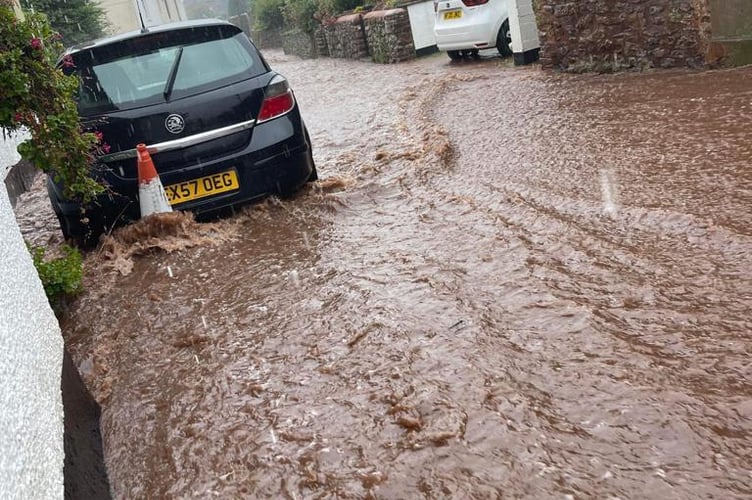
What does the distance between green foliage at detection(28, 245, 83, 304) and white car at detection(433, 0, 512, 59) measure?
32.0 feet

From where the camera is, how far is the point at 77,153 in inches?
190

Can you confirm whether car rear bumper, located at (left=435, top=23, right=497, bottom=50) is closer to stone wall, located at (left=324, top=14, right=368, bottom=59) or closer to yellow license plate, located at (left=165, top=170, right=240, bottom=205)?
stone wall, located at (left=324, top=14, right=368, bottom=59)

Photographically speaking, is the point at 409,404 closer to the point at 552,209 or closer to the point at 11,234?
the point at 11,234

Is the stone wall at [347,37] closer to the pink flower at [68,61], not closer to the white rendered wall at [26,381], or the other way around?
the pink flower at [68,61]

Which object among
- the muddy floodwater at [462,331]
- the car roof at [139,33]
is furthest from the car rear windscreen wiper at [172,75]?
the muddy floodwater at [462,331]

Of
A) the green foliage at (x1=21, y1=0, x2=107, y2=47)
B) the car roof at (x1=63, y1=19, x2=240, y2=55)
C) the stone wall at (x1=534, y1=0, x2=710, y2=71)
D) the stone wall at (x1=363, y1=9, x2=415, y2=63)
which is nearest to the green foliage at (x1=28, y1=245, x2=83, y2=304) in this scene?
the car roof at (x1=63, y1=19, x2=240, y2=55)

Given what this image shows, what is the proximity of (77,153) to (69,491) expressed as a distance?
2831mm

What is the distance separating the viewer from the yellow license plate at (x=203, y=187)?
5.69 m

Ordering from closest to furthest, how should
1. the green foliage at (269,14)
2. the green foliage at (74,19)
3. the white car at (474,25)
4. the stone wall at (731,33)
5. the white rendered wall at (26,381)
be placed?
1. the white rendered wall at (26,381)
2. the stone wall at (731,33)
3. the white car at (474,25)
4. the green foliage at (74,19)
5. the green foliage at (269,14)

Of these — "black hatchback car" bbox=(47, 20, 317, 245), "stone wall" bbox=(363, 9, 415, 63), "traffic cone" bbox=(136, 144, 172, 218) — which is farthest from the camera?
"stone wall" bbox=(363, 9, 415, 63)

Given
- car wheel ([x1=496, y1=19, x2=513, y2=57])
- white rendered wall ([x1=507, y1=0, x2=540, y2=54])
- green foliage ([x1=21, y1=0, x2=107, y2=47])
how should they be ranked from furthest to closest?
green foliage ([x1=21, y1=0, x2=107, y2=47]) < car wheel ([x1=496, y1=19, x2=513, y2=57]) < white rendered wall ([x1=507, y1=0, x2=540, y2=54])

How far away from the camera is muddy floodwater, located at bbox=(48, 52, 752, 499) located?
105 inches

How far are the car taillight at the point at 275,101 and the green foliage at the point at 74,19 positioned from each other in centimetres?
1688

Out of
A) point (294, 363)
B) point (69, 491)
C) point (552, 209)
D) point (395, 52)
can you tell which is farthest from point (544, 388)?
point (395, 52)
